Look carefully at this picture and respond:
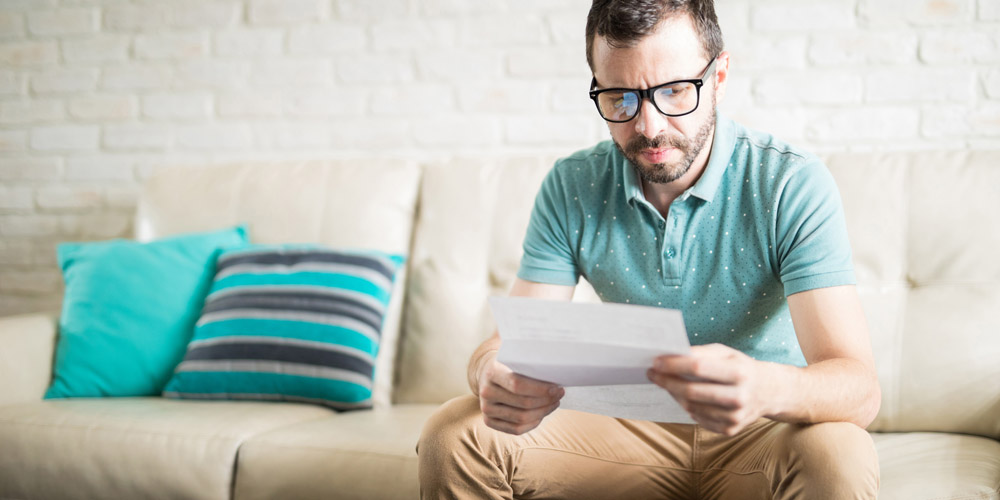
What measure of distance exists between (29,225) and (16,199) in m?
0.10

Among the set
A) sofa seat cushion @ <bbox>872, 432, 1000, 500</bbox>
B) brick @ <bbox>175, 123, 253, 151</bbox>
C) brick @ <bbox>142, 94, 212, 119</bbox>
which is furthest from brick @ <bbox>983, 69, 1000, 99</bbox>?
brick @ <bbox>142, 94, 212, 119</bbox>

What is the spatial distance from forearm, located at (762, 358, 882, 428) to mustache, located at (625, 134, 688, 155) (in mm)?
383

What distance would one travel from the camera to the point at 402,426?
1.56m

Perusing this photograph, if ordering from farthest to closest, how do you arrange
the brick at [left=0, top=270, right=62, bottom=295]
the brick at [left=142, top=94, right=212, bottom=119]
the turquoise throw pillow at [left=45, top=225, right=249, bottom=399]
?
the brick at [left=0, top=270, right=62, bottom=295], the brick at [left=142, top=94, right=212, bottom=119], the turquoise throw pillow at [left=45, top=225, right=249, bottom=399]

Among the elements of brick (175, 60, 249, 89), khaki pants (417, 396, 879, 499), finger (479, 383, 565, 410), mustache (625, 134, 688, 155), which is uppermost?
brick (175, 60, 249, 89)

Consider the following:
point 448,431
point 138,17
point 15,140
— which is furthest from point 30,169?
point 448,431

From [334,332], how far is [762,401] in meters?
1.07

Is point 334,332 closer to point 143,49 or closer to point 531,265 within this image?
point 531,265

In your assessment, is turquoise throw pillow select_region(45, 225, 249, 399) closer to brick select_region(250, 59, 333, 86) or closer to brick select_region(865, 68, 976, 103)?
brick select_region(250, 59, 333, 86)

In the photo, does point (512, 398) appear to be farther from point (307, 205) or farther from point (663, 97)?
point (307, 205)

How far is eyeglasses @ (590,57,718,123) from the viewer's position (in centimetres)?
117

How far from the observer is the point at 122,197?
2504 mm

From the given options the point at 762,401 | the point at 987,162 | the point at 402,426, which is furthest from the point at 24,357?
the point at 987,162

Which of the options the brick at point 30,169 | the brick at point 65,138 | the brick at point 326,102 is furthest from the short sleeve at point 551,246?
the brick at point 30,169
